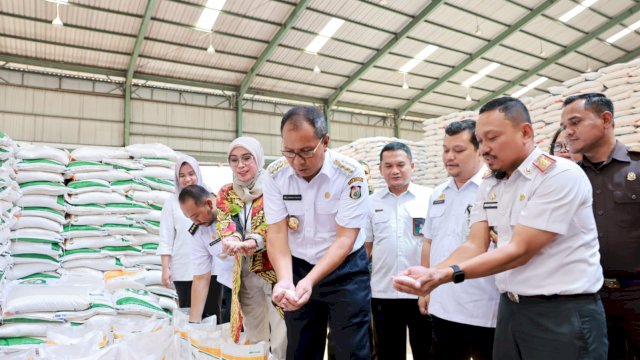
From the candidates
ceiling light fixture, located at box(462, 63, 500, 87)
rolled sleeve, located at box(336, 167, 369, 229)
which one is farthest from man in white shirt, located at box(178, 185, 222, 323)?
ceiling light fixture, located at box(462, 63, 500, 87)

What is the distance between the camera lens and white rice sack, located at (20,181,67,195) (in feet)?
10.9

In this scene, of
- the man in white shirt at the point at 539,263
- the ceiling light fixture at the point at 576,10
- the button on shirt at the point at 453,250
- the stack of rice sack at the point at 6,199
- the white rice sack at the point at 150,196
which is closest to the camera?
the man in white shirt at the point at 539,263

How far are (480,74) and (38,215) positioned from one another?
1124 cm

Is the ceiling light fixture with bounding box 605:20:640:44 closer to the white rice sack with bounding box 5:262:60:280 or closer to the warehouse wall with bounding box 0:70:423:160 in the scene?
the warehouse wall with bounding box 0:70:423:160

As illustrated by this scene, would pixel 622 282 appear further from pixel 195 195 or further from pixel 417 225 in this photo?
pixel 195 195

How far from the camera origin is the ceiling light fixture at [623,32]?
11.1 m

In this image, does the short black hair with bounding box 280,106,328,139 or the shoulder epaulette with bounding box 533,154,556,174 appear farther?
the short black hair with bounding box 280,106,328,139

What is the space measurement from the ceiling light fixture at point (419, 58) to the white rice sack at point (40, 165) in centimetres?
887

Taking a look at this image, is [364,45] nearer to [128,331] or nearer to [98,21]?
[98,21]

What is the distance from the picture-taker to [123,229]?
3664 mm

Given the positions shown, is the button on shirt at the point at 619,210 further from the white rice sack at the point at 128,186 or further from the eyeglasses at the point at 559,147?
the white rice sack at the point at 128,186

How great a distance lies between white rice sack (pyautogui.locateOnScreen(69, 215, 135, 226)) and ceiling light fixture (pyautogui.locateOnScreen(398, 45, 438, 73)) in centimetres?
866

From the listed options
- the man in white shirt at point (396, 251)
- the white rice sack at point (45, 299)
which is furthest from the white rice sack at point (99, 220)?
the man in white shirt at point (396, 251)

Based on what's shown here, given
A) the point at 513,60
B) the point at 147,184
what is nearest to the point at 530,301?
the point at 147,184
